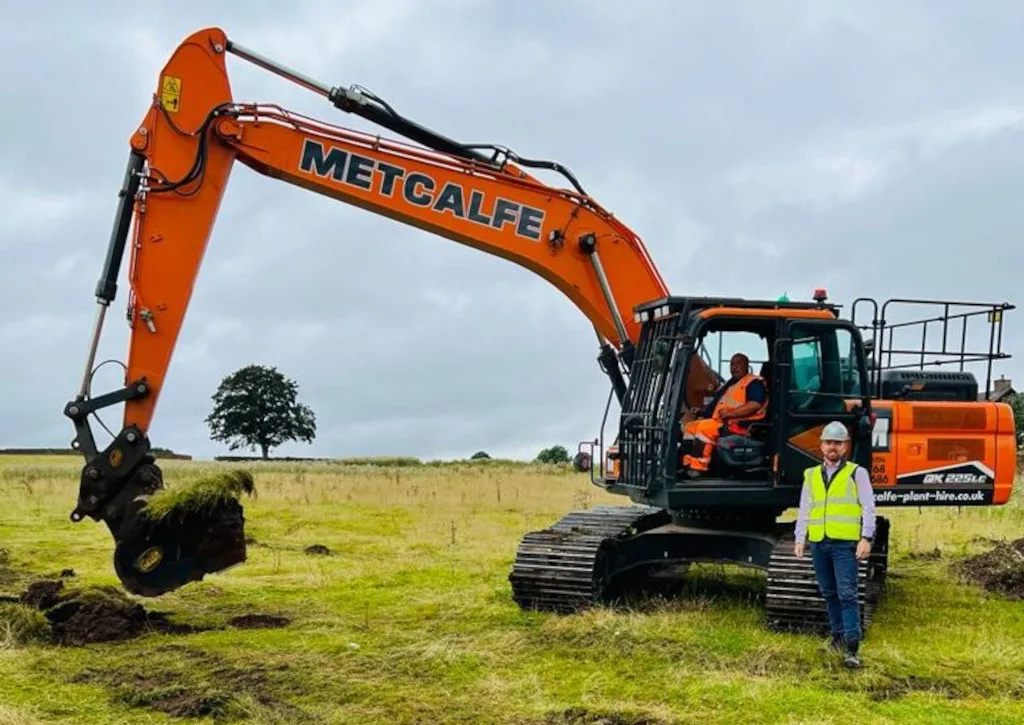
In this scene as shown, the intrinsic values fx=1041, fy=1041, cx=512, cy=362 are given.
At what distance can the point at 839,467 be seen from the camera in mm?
7801

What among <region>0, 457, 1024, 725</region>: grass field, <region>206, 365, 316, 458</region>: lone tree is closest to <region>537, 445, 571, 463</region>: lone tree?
<region>206, 365, 316, 458</region>: lone tree

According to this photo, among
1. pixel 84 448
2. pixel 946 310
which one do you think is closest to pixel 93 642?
pixel 84 448

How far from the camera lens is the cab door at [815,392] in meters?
8.94

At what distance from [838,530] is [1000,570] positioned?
480cm

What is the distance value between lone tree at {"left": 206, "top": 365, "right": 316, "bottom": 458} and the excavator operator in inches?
2453

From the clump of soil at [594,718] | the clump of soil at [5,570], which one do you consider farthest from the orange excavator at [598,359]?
the clump of soil at [5,570]

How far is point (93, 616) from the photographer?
845 centimetres

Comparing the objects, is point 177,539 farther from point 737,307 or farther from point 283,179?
point 737,307

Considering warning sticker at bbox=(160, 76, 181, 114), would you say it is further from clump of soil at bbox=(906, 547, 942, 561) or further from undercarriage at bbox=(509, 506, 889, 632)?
clump of soil at bbox=(906, 547, 942, 561)

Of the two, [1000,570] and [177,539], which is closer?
[177,539]

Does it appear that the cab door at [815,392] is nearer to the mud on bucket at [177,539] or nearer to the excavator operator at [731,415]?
the excavator operator at [731,415]

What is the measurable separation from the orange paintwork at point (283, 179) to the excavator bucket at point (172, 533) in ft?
2.69

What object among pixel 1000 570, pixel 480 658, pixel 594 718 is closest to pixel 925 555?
pixel 1000 570

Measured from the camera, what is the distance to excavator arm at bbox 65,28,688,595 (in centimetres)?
855
